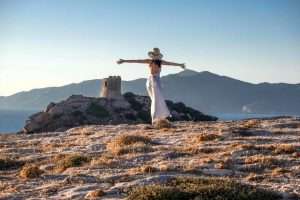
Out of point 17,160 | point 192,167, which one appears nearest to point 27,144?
point 17,160

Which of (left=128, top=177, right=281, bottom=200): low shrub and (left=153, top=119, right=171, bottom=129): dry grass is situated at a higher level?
(left=153, top=119, right=171, bottom=129): dry grass

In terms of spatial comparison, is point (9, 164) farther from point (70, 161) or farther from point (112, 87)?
point (112, 87)

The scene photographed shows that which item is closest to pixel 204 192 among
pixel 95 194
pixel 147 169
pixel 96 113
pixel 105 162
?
pixel 95 194

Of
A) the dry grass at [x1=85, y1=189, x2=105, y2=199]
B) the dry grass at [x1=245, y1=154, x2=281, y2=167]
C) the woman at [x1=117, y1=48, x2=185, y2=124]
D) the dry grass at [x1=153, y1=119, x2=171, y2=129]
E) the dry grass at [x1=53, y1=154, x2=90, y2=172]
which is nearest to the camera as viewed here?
the dry grass at [x1=85, y1=189, x2=105, y2=199]

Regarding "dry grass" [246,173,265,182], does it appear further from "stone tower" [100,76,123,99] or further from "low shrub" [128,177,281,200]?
"stone tower" [100,76,123,99]

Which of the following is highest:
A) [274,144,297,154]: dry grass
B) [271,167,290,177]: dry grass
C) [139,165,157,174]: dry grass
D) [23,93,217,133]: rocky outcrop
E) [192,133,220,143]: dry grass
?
[23,93,217,133]: rocky outcrop

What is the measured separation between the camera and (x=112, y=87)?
271 feet

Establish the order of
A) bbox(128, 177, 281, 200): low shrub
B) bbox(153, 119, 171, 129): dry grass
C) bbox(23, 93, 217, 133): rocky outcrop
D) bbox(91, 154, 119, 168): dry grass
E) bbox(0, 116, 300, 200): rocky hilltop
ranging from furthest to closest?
bbox(23, 93, 217, 133): rocky outcrop < bbox(153, 119, 171, 129): dry grass < bbox(91, 154, 119, 168): dry grass < bbox(0, 116, 300, 200): rocky hilltop < bbox(128, 177, 281, 200): low shrub

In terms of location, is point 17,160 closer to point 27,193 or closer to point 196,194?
point 27,193

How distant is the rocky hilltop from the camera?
49.0 feet

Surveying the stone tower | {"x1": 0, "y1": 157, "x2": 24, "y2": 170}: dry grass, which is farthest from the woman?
the stone tower

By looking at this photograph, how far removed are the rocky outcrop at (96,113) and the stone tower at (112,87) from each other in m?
1.43

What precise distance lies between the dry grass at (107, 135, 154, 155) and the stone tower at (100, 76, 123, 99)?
174ft

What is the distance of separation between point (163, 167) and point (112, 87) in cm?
6398
